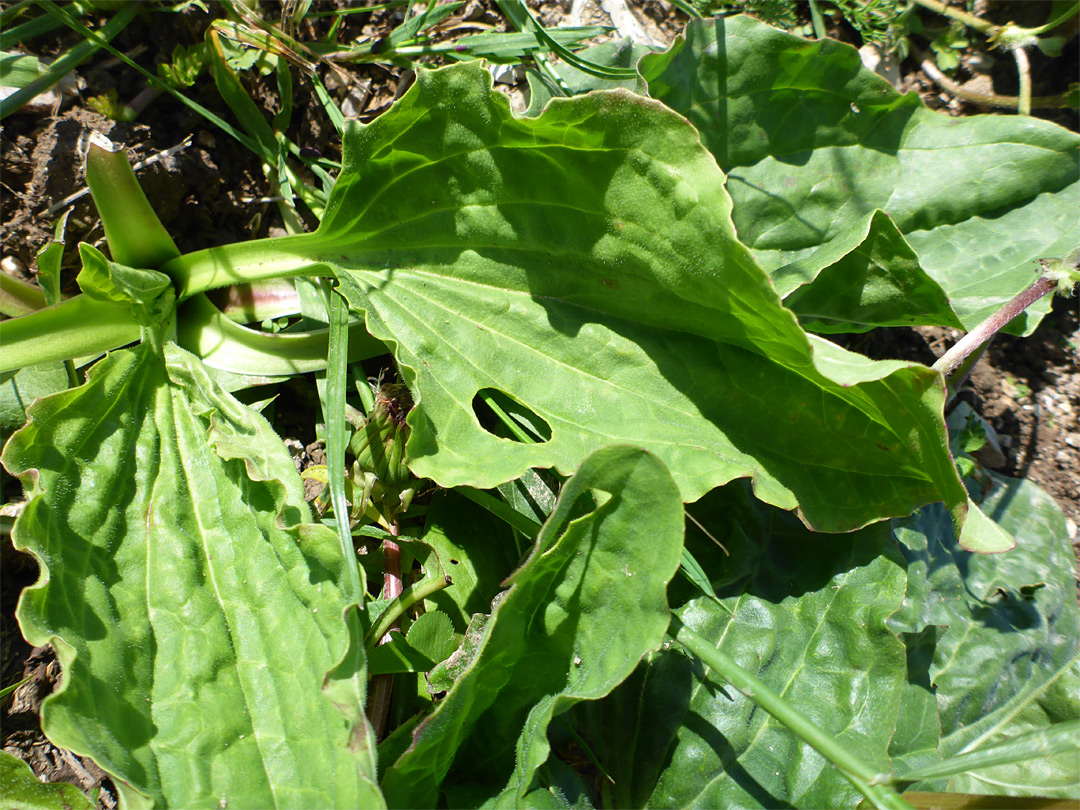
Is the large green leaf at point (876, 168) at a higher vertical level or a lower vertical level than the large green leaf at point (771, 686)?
higher

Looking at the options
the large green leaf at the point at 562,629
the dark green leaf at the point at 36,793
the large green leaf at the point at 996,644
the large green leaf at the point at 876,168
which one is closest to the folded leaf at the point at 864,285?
the large green leaf at the point at 876,168

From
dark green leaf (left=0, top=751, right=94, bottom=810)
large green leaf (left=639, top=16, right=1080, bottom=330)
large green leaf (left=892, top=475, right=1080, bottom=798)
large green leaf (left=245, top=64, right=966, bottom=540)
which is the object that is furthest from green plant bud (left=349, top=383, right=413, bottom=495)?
large green leaf (left=892, top=475, right=1080, bottom=798)

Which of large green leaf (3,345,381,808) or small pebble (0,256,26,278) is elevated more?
small pebble (0,256,26,278)

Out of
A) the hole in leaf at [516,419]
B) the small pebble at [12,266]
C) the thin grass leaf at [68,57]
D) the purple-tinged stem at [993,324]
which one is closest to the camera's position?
the purple-tinged stem at [993,324]

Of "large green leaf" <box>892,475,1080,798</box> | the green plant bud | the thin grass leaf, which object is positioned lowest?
"large green leaf" <box>892,475,1080,798</box>

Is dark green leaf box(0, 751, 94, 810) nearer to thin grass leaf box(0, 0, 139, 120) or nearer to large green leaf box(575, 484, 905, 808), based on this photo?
large green leaf box(575, 484, 905, 808)

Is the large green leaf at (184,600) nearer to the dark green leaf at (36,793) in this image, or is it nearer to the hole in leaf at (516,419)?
the dark green leaf at (36,793)

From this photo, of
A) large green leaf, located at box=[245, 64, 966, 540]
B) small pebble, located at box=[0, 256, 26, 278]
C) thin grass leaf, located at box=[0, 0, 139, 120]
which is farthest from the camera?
small pebble, located at box=[0, 256, 26, 278]
